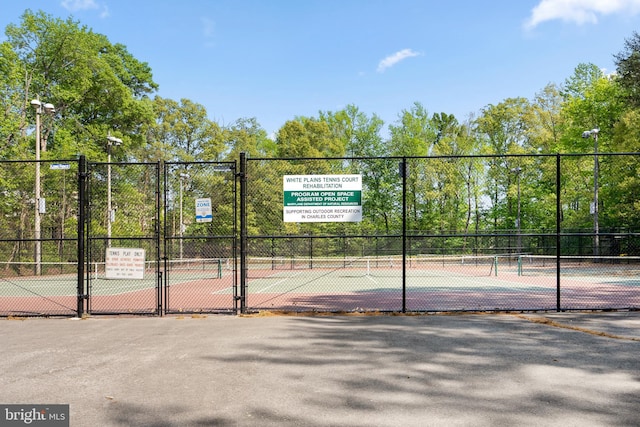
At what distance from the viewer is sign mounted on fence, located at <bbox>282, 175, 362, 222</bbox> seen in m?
9.93

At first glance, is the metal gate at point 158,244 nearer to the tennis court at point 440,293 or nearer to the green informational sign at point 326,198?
the green informational sign at point 326,198

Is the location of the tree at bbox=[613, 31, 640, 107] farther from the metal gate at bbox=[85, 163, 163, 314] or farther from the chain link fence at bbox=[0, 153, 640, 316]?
the metal gate at bbox=[85, 163, 163, 314]

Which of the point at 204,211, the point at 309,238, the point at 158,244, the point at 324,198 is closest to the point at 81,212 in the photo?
the point at 158,244

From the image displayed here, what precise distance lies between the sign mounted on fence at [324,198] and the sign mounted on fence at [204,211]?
1786 millimetres

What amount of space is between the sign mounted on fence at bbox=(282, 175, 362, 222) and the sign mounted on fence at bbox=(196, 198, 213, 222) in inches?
70.3

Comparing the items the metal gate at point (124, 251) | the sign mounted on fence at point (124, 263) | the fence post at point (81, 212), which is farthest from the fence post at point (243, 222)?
the fence post at point (81, 212)

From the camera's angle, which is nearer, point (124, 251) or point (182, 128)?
point (124, 251)

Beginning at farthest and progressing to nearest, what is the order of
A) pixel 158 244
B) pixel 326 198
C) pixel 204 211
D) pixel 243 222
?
pixel 204 211, pixel 158 244, pixel 326 198, pixel 243 222

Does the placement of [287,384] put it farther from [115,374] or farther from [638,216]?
[638,216]

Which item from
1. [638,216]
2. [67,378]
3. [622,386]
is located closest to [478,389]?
[622,386]

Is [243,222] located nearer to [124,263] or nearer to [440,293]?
[124,263]

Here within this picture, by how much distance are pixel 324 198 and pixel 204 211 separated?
2734 mm

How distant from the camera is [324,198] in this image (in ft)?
32.6

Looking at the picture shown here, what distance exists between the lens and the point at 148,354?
Result: 271 inches
